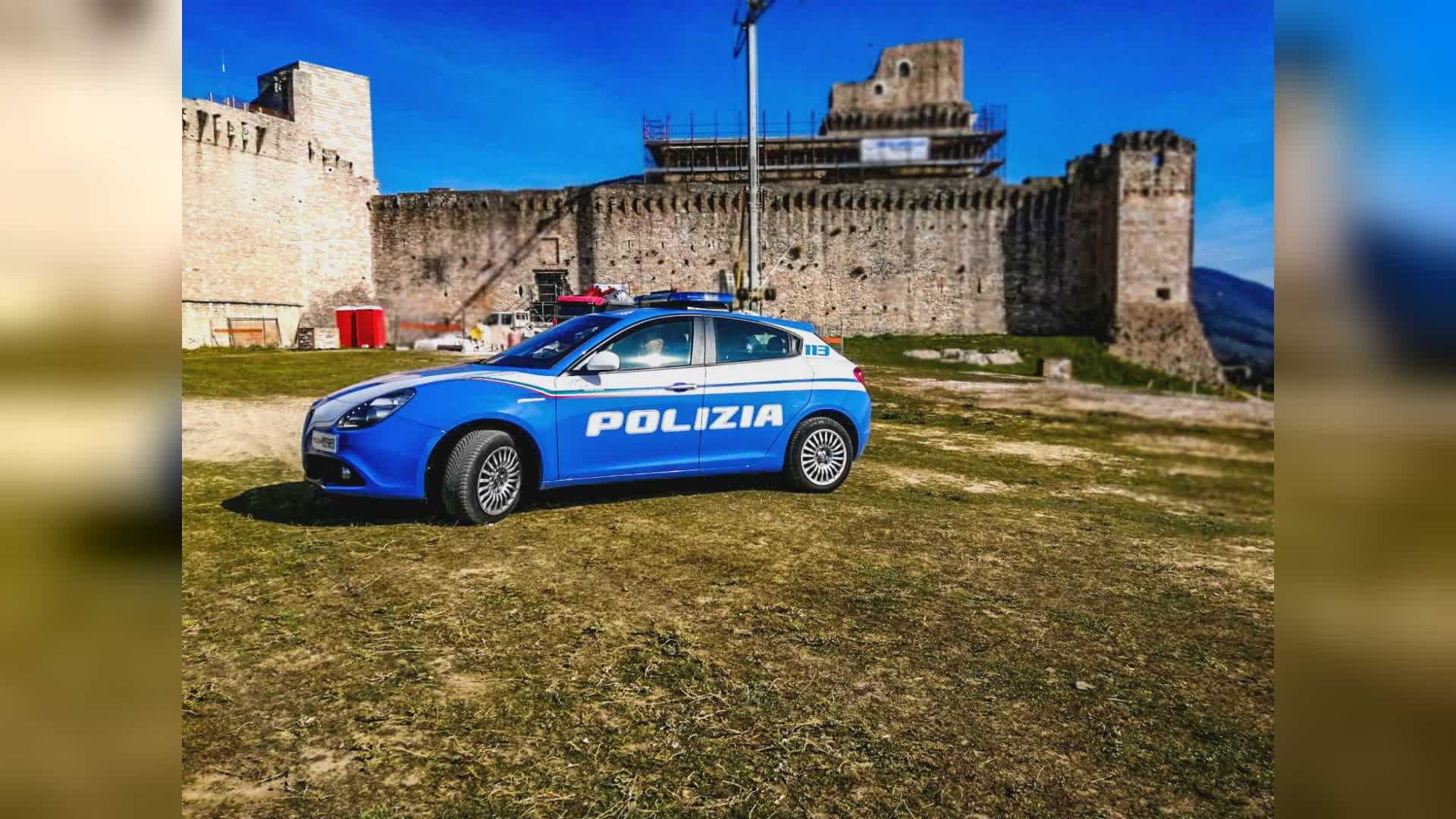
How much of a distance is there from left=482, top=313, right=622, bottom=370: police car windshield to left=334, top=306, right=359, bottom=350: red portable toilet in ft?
95.7

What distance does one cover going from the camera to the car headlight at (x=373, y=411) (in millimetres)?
4805

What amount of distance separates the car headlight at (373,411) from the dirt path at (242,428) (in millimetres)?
2061

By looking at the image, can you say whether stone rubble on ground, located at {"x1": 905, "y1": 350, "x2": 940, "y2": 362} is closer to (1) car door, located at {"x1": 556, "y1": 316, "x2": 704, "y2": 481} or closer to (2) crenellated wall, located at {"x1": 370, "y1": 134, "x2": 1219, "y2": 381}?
(2) crenellated wall, located at {"x1": 370, "y1": 134, "x2": 1219, "y2": 381}

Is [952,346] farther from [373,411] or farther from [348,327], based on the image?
[373,411]

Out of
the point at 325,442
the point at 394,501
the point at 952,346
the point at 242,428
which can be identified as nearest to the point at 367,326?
the point at 952,346

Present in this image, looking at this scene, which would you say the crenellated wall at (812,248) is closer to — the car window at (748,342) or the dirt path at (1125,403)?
the car window at (748,342)

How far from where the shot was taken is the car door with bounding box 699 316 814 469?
572cm

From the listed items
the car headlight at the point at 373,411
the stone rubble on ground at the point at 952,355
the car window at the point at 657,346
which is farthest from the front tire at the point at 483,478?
the stone rubble on ground at the point at 952,355

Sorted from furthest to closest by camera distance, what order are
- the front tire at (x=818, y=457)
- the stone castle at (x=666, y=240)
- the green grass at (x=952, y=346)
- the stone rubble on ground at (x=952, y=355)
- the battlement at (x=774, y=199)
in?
the battlement at (x=774, y=199) → the stone castle at (x=666, y=240) → the green grass at (x=952, y=346) → the stone rubble on ground at (x=952, y=355) → the front tire at (x=818, y=457)

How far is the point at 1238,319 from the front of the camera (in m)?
0.70
